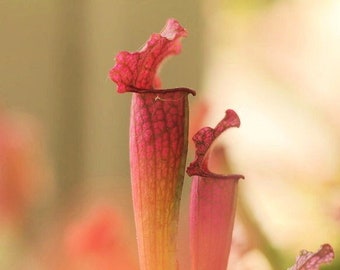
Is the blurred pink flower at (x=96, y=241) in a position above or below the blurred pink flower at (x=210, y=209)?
below

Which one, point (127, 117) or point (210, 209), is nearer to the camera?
point (210, 209)

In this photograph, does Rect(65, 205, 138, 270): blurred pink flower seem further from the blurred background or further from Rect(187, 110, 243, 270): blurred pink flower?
Rect(187, 110, 243, 270): blurred pink flower

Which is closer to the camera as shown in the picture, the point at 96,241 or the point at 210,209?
the point at 210,209

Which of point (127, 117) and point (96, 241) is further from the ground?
point (127, 117)

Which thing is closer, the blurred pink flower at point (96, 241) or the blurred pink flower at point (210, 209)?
the blurred pink flower at point (210, 209)

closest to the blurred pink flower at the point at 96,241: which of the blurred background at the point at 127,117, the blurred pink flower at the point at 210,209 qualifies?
the blurred background at the point at 127,117

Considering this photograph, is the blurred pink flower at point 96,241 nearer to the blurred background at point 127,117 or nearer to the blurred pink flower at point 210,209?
the blurred background at point 127,117

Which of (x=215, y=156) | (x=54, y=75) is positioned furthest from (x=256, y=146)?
(x=54, y=75)

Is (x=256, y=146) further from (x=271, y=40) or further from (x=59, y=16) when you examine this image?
(x=59, y=16)
